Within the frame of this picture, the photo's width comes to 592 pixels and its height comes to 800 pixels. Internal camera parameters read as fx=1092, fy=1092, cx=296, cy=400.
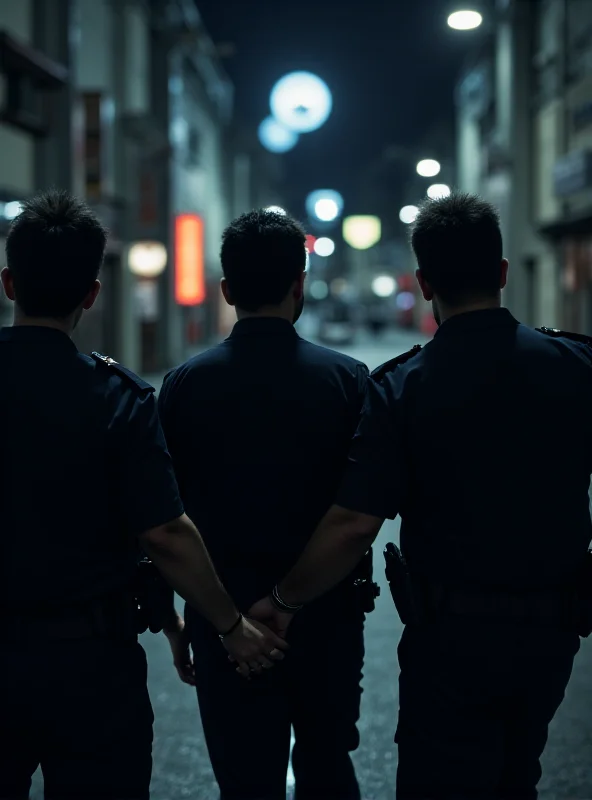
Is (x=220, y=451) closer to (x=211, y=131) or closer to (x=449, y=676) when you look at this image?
(x=449, y=676)

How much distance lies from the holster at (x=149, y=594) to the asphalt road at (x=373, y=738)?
559 millimetres

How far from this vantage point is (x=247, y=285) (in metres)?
3.28

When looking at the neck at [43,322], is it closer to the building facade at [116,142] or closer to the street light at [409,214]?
the street light at [409,214]

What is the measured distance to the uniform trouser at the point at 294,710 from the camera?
3.15 metres

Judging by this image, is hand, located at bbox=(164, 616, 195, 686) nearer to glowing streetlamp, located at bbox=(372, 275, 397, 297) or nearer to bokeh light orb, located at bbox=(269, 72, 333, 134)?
bokeh light orb, located at bbox=(269, 72, 333, 134)

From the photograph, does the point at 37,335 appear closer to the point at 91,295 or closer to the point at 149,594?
the point at 91,295

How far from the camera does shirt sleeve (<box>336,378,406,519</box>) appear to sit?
2842mm

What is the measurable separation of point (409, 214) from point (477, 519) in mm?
42836

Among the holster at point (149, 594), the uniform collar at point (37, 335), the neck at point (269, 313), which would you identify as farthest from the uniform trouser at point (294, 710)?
the uniform collar at point (37, 335)

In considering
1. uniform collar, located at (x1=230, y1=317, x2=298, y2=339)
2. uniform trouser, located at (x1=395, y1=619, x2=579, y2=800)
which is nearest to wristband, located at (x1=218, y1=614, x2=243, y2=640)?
uniform trouser, located at (x1=395, y1=619, x2=579, y2=800)

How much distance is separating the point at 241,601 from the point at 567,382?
113 centimetres

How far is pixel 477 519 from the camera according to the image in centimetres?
283

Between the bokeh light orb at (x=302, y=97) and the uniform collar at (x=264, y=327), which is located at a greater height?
the bokeh light orb at (x=302, y=97)

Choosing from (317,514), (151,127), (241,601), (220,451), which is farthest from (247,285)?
(151,127)
